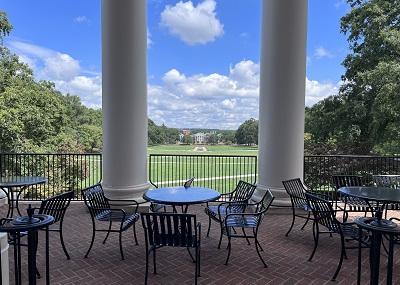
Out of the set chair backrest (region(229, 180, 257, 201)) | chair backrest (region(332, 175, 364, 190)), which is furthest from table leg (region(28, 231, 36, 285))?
chair backrest (region(332, 175, 364, 190))

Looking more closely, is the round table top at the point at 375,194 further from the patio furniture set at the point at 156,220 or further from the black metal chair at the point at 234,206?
the black metal chair at the point at 234,206

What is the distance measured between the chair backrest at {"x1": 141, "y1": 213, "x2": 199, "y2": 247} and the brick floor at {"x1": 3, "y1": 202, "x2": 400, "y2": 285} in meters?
0.44

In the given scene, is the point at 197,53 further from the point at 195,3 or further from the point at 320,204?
the point at 320,204

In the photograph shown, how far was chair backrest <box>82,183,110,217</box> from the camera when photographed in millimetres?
4117

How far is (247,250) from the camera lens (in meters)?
4.24

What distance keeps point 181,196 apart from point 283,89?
2.97 metres

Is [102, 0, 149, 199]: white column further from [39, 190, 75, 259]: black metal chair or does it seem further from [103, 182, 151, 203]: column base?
[39, 190, 75, 259]: black metal chair

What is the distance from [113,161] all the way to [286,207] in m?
3.32

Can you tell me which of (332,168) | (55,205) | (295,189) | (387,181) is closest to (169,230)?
(55,205)

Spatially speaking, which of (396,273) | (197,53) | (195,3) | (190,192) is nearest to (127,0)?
(190,192)

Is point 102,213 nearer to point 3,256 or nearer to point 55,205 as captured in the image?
point 55,205

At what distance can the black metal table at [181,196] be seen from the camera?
12.7 ft

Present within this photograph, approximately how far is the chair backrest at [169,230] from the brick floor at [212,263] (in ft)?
1.46

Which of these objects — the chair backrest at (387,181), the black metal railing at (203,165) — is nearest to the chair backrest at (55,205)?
the black metal railing at (203,165)
